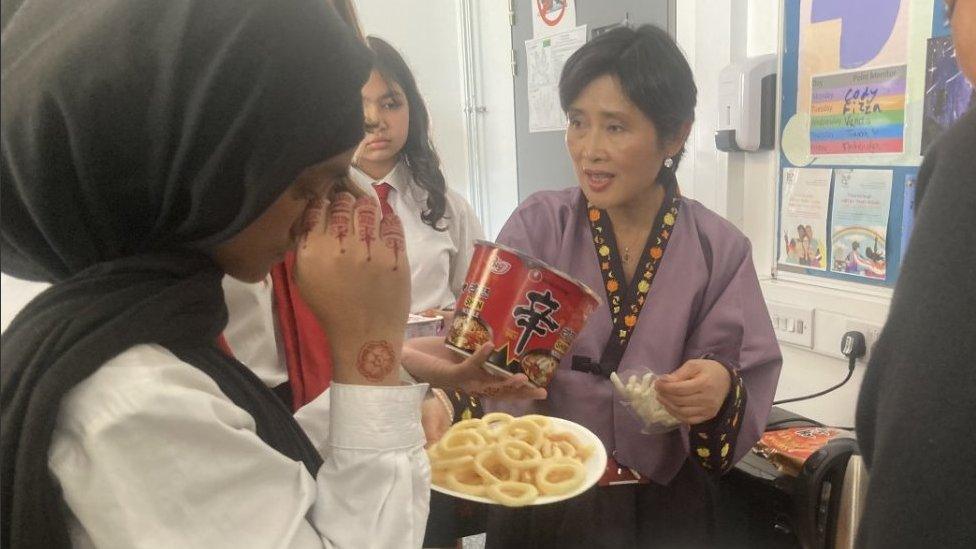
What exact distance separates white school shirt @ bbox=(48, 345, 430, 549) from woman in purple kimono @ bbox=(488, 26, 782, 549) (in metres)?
0.60

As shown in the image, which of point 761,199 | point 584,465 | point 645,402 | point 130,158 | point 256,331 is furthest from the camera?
point 761,199

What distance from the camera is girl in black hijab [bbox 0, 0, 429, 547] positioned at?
315 mm

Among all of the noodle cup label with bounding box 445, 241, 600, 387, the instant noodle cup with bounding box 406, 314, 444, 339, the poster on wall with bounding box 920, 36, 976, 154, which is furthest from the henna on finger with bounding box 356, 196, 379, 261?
the poster on wall with bounding box 920, 36, 976, 154

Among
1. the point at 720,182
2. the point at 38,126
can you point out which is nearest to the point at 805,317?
the point at 720,182

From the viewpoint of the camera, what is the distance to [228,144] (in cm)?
38

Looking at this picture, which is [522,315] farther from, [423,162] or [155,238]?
[423,162]

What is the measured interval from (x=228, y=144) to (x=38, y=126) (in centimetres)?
10

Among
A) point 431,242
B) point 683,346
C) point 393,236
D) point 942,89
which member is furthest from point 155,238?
point 942,89

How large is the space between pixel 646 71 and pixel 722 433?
0.58 meters

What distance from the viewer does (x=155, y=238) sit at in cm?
40

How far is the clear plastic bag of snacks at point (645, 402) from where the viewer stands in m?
0.98

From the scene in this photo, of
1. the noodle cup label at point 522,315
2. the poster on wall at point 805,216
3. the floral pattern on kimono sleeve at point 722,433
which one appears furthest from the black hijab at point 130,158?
the poster on wall at point 805,216

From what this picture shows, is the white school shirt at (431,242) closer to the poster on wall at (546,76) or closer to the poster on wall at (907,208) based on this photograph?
the poster on wall at (546,76)

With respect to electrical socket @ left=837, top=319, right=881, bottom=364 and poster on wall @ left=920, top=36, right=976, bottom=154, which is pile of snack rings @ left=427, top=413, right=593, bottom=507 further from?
poster on wall @ left=920, top=36, right=976, bottom=154
